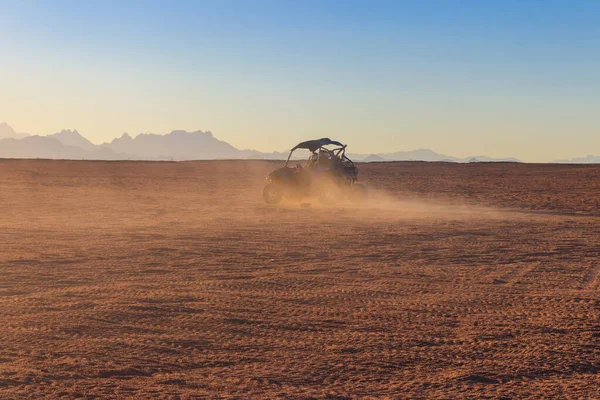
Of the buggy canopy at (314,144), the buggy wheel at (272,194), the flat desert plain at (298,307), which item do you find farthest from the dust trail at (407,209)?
the buggy canopy at (314,144)

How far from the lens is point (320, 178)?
21.8 m

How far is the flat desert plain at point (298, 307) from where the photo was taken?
205 inches

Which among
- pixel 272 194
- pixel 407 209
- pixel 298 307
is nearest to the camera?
pixel 298 307

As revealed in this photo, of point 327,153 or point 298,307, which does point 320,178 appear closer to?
point 327,153

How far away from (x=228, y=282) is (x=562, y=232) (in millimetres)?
9029

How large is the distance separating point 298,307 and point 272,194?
49.7 feet

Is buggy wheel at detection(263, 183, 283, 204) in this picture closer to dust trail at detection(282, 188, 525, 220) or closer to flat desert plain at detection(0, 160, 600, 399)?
dust trail at detection(282, 188, 525, 220)

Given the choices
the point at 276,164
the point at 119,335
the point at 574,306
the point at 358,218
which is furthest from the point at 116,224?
the point at 276,164

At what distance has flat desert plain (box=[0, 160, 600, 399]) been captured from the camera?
17.1 feet

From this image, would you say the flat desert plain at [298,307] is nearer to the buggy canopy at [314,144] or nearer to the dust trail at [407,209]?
the dust trail at [407,209]

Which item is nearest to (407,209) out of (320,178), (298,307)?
(320,178)

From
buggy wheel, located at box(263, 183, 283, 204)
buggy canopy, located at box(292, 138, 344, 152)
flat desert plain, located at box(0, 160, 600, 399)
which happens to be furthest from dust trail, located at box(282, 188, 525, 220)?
buggy canopy, located at box(292, 138, 344, 152)

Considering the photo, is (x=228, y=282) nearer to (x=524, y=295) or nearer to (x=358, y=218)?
(x=524, y=295)

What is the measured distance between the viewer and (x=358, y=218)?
1816cm
